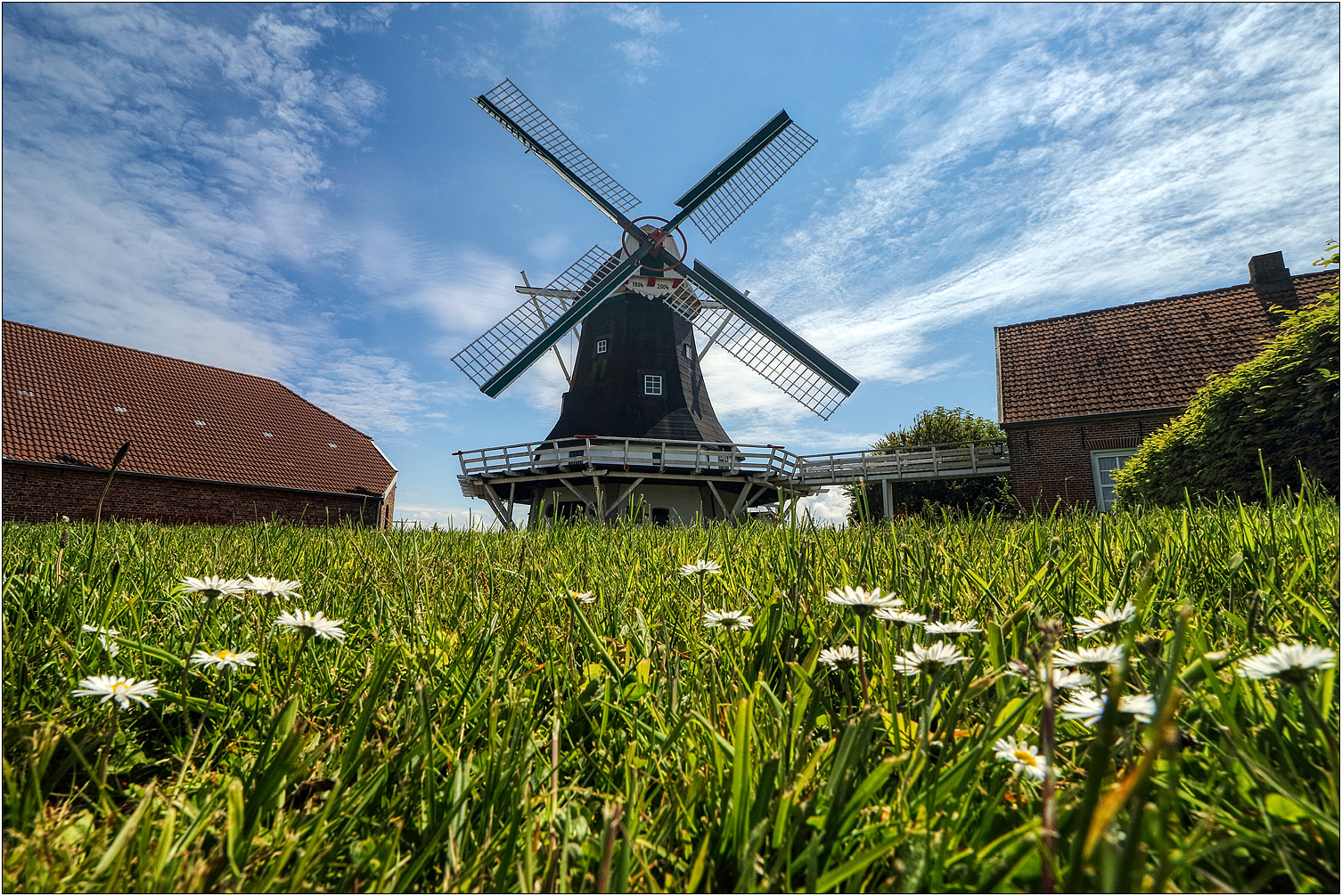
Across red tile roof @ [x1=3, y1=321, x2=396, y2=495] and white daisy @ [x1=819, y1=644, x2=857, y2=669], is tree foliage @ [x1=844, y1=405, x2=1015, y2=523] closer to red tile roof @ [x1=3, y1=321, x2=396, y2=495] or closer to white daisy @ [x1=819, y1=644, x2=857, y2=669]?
white daisy @ [x1=819, y1=644, x2=857, y2=669]

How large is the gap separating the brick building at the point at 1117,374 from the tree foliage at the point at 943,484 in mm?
1564

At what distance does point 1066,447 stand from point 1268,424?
922 cm

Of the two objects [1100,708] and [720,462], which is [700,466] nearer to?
[720,462]

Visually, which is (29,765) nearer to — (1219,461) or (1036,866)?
(1036,866)

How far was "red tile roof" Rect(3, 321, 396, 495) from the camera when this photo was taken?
1800 cm

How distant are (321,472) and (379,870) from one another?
1019 inches

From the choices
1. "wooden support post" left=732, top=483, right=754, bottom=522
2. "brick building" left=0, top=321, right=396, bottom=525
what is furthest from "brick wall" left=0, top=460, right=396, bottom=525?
"wooden support post" left=732, top=483, right=754, bottom=522

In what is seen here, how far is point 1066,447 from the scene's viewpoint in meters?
16.1

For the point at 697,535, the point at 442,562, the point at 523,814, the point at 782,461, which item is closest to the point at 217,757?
the point at 523,814

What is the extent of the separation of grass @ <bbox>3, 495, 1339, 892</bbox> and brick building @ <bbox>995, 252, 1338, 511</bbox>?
16.0 meters

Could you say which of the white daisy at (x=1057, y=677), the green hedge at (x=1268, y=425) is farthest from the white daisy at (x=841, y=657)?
the green hedge at (x=1268, y=425)

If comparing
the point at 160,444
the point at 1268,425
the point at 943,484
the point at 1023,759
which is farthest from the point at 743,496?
the point at 1023,759

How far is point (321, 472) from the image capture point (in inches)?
928

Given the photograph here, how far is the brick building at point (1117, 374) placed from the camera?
15422mm
